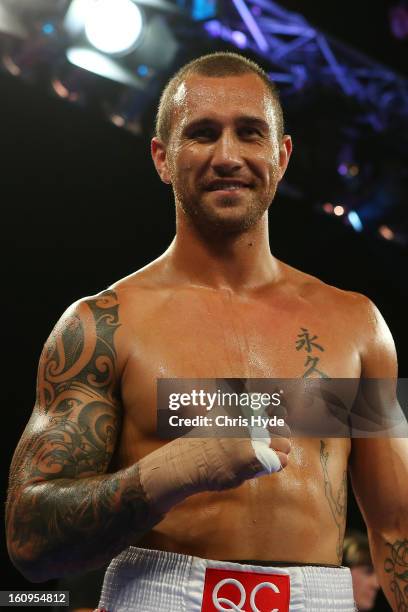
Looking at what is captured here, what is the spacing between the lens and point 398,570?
154cm

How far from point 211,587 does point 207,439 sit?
300mm

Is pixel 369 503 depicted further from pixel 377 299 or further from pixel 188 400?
pixel 377 299

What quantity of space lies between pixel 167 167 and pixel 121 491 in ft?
2.50

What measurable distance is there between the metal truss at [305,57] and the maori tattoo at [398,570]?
6.95 ft

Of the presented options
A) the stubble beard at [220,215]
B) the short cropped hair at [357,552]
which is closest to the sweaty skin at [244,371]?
the stubble beard at [220,215]

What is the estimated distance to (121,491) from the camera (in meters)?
1.25

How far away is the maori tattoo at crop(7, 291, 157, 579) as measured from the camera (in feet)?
4.14

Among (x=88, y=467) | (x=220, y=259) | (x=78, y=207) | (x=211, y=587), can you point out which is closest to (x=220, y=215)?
(x=220, y=259)

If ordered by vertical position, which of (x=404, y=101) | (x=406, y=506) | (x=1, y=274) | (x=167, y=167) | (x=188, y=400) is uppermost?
(x=404, y=101)

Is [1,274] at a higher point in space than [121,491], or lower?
higher

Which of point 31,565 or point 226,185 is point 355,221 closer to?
point 226,185

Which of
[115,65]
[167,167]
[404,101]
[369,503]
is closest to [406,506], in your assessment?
[369,503]

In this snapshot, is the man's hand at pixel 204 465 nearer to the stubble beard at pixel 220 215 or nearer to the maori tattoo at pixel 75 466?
the maori tattoo at pixel 75 466

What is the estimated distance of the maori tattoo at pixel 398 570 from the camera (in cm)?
151
